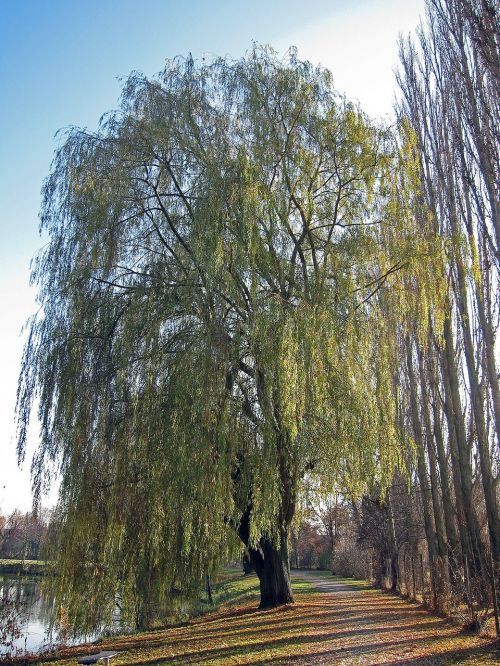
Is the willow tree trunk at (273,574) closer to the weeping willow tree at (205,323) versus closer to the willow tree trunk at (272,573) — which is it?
the willow tree trunk at (272,573)

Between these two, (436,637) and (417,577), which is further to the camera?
(417,577)

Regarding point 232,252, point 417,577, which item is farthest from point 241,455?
point 417,577

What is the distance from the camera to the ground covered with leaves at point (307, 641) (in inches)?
280

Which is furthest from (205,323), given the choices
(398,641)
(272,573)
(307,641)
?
(272,573)

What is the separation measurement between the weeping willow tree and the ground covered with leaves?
1.03 m

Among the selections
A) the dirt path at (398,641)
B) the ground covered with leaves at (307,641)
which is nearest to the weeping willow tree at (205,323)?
the ground covered with leaves at (307,641)

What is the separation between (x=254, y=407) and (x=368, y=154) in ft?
15.4

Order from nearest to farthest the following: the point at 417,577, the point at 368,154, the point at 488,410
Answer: the point at 368,154, the point at 488,410, the point at 417,577

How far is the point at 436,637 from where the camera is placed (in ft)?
27.6

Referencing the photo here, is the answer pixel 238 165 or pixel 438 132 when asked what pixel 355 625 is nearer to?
pixel 238 165

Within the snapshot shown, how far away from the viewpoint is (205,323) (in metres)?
8.23

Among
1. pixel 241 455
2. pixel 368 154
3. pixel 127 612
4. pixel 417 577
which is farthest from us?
pixel 417 577

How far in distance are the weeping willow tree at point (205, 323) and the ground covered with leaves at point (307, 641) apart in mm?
1026

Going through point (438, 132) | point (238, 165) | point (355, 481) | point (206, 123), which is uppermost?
point (438, 132)
